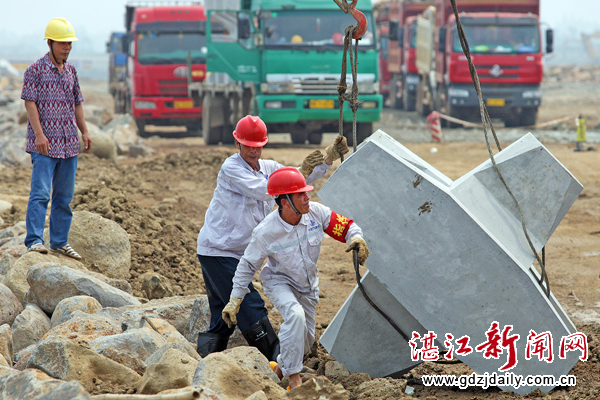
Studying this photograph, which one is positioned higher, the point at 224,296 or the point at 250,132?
the point at 250,132

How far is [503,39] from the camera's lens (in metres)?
16.2

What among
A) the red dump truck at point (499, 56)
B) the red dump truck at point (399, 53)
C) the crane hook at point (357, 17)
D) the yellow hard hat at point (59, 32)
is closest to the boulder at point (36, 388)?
the crane hook at point (357, 17)

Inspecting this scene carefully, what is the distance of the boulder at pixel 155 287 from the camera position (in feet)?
17.1

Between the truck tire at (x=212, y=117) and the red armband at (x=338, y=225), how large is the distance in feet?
36.4

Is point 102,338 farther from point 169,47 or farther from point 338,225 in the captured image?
point 169,47

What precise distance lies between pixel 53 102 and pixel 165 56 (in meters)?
10.9

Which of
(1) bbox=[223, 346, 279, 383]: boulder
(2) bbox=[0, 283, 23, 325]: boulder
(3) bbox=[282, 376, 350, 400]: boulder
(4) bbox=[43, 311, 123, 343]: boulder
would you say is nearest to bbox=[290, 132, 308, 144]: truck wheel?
(2) bbox=[0, 283, 23, 325]: boulder

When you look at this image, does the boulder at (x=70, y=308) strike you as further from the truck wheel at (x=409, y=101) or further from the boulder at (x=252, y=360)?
the truck wheel at (x=409, y=101)

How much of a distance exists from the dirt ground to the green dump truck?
1.03 metres

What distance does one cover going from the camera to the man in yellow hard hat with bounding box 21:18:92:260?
4855 millimetres

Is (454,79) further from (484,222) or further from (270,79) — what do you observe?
(484,222)

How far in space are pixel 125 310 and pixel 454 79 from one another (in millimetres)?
13938

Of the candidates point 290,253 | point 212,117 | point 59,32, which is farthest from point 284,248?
point 212,117

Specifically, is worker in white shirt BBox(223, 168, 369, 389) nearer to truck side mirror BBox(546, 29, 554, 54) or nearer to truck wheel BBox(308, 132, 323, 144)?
truck wheel BBox(308, 132, 323, 144)
